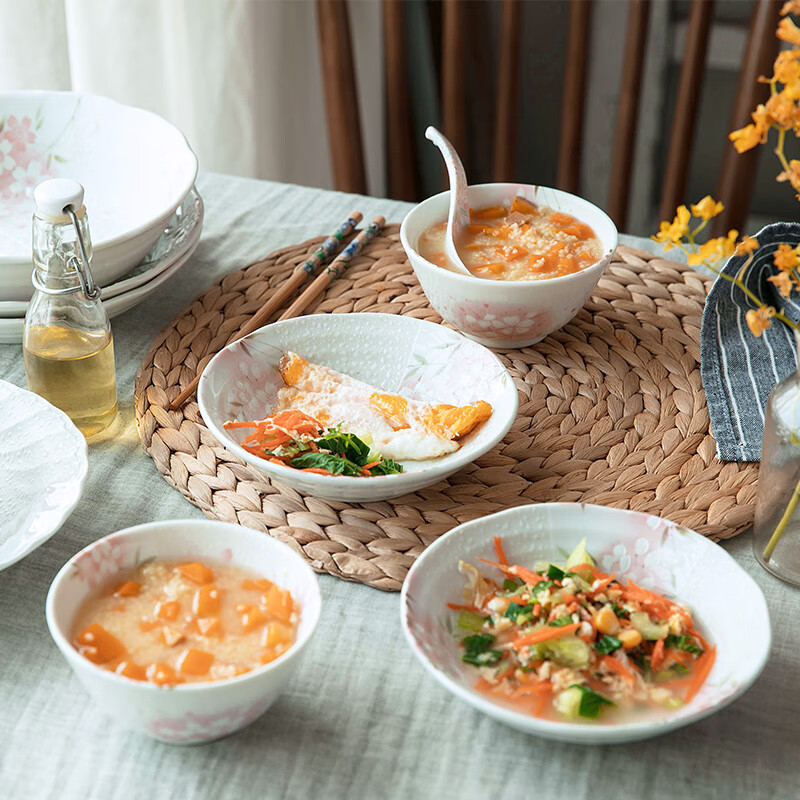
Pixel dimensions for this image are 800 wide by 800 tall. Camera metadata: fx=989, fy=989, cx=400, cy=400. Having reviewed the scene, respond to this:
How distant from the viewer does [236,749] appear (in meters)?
0.76

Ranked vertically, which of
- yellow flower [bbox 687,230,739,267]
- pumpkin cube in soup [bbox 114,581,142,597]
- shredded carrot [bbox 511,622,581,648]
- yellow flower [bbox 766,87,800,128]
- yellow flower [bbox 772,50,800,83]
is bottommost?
shredded carrot [bbox 511,622,581,648]

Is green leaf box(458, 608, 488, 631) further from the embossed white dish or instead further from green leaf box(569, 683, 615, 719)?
the embossed white dish

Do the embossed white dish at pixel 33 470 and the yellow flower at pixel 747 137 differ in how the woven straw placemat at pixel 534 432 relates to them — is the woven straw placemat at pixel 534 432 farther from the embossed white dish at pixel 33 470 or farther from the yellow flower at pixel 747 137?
the yellow flower at pixel 747 137

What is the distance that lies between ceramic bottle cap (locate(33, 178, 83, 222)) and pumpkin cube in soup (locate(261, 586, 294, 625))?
46 centimetres

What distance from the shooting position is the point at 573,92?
2166 millimetres

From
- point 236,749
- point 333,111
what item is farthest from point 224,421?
point 333,111

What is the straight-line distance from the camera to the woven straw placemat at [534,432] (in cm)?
96

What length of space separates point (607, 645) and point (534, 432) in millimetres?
374

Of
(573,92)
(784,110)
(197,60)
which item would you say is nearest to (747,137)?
(784,110)

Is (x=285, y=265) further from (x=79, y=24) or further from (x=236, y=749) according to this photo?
(x=79, y=24)

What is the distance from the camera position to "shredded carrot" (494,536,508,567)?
33.5 inches

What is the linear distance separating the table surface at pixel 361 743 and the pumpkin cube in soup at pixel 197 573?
115 mm

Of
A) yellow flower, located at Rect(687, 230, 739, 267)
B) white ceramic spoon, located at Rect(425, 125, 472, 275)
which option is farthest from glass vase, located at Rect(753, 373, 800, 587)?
white ceramic spoon, located at Rect(425, 125, 472, 275)

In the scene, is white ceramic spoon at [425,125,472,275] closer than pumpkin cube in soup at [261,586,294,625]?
No
